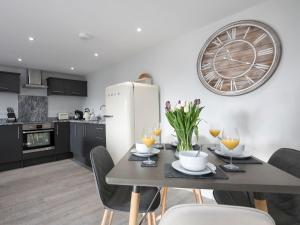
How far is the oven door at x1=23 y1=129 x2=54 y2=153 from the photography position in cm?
359

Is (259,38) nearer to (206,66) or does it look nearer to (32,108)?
(206,66)

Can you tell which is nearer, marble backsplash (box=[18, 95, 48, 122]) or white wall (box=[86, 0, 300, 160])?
white wall (box=[86, 0, 300, 160])

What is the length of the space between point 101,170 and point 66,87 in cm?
394

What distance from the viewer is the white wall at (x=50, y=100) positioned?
389 centimetres

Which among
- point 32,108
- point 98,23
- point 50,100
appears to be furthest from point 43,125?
point 98,23

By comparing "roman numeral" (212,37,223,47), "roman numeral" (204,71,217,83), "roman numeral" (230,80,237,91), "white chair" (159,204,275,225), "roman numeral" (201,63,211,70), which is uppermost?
"roman numeral" (212,37,223,47)

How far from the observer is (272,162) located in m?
1.27

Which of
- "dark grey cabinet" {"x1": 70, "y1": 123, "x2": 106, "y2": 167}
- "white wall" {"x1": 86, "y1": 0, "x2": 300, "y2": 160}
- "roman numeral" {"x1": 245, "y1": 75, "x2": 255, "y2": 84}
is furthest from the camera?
"dark grey cabinet" {"x1": 70, "y1": 123, "x2": 106, "y2": 167}

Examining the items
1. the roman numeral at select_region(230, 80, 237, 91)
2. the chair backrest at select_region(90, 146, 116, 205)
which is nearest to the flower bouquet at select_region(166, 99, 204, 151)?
the chair backrest at select_region(90, 146, 116, 205)

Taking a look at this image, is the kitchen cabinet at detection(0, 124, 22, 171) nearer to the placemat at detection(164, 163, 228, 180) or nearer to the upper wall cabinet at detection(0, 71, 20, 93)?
the upper wall cabinet at detection(0, 71, 20, 93)

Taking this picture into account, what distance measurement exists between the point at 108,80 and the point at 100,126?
4.69 ft

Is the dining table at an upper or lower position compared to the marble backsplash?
lower

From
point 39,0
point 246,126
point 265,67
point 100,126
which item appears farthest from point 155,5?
point 100,126

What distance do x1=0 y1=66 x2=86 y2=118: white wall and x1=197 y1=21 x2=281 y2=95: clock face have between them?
12.9 feet
